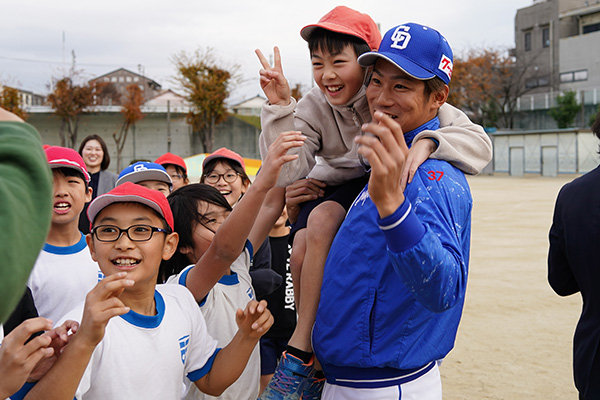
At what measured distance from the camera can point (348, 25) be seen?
2.32m

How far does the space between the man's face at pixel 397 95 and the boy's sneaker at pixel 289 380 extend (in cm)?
94

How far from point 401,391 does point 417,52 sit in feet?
3.68

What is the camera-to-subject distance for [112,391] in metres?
2.01

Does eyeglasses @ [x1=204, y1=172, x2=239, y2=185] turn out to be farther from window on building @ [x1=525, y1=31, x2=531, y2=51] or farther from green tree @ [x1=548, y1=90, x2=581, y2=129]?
window on building @ [x1=525, y1=31, x2=531, y2=51]

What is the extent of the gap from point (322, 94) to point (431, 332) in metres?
1.15

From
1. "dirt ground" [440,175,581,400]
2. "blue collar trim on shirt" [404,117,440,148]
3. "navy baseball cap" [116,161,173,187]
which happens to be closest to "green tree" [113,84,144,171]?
"dirt ground" [440,175,581,400]

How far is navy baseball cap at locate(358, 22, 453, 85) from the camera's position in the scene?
6.10 ft

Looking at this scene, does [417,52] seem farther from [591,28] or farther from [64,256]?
[591,28]

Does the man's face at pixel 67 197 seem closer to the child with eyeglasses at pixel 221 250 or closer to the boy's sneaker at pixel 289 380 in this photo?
the child with eyeglasses at pixel 221 250

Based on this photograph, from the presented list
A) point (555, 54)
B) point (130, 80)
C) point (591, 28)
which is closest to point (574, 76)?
point (555, 54)

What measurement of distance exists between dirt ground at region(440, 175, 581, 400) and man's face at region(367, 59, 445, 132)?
3.44 metres

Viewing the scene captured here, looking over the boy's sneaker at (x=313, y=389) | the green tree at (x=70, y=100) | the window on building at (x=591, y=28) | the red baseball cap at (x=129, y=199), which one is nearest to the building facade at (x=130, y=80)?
the green tree at (x=70, y=100)

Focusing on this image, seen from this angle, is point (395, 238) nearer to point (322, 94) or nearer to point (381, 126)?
point (381, 126)

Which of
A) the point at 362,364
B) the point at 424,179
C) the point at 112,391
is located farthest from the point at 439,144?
the point at 112,391
